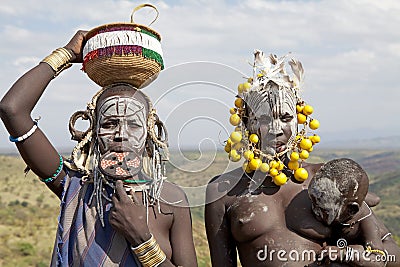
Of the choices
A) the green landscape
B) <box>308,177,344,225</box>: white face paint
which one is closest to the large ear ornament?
the green landscape

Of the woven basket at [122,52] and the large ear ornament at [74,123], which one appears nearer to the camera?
the woven basket at [122,52]

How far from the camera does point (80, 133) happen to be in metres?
3.62

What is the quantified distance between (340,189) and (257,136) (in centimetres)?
75

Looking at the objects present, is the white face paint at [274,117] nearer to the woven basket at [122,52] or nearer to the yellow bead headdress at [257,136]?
the yellow bead headdress at [257,136]

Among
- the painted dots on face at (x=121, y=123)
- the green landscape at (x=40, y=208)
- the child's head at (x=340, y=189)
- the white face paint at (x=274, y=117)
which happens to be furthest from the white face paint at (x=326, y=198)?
the painted dots on face at (x=121, y=123)

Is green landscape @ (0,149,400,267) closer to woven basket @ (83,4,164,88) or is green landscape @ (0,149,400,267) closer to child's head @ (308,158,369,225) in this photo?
woven basket @ (83,4,164,88)

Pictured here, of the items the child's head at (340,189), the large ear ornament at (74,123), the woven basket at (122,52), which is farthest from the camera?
the large ear ornament at (74,123)

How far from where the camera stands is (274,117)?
3613mm

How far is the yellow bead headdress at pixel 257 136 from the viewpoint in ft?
11.9

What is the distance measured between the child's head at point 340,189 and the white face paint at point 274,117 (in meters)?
0.48

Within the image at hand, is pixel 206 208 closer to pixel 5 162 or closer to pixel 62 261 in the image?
pixel 62 261

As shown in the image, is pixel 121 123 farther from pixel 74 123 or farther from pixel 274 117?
pixel 274 117

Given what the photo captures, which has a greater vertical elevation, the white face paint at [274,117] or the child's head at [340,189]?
the white face paint at [274,117]

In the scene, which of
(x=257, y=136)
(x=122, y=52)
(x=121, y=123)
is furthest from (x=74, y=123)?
(x=257, y=136)
